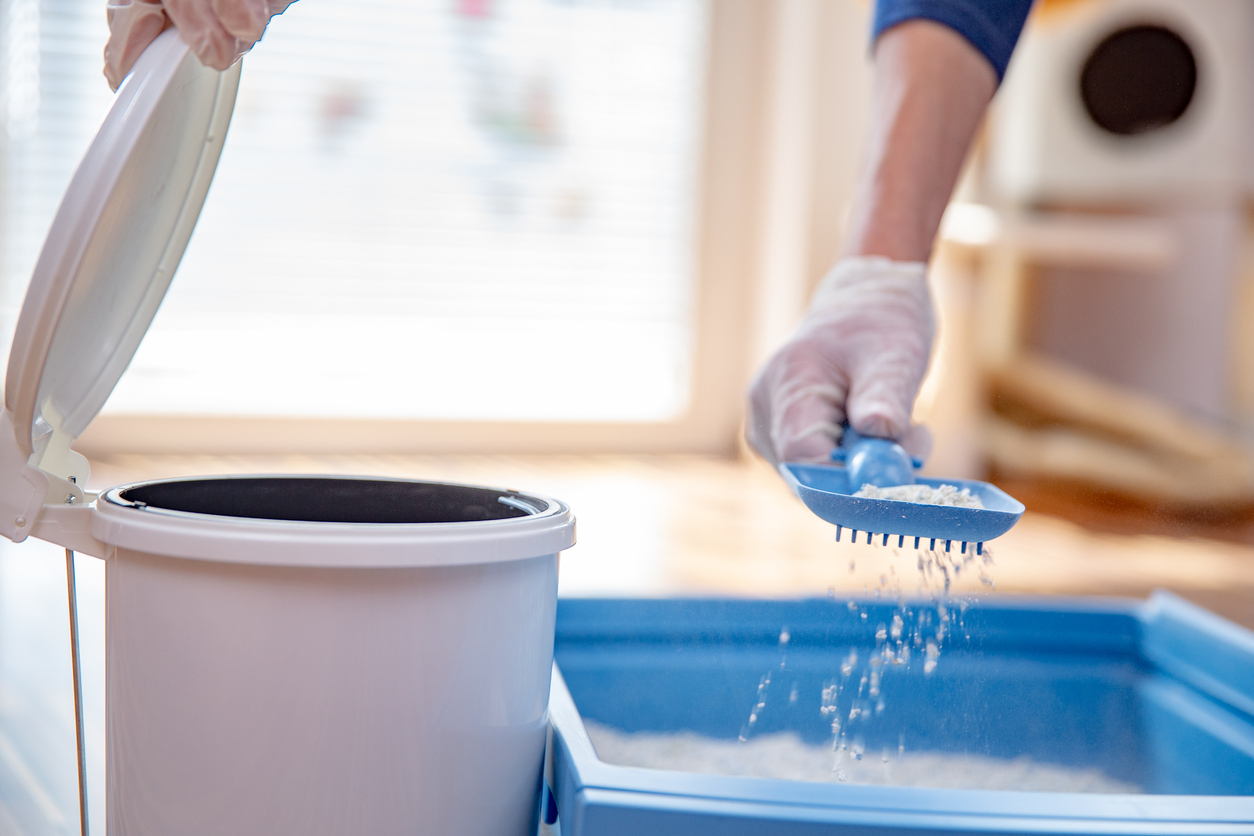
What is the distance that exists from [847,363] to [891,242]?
0.10 m

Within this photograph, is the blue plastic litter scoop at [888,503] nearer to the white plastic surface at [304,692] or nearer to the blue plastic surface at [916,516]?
the blue plastic surface at [916,516]

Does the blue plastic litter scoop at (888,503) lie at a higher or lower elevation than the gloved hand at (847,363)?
lower

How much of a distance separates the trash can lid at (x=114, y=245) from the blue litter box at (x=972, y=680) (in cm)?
26

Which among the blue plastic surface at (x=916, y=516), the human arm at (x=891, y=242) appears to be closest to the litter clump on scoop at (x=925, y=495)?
the blue plastic surface at (x=916, y=516)

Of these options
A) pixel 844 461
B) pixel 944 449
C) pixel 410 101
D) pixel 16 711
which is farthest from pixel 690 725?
pixel 410 101

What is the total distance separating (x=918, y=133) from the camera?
2.38 ft

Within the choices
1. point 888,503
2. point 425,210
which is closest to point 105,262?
point 888,503

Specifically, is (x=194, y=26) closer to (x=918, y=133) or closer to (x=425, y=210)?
(x=918, y=133)

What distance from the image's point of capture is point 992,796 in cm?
39

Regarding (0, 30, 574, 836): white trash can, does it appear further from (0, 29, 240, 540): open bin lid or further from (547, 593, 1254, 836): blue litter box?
(547, 593, 1254, 836): blue litter box

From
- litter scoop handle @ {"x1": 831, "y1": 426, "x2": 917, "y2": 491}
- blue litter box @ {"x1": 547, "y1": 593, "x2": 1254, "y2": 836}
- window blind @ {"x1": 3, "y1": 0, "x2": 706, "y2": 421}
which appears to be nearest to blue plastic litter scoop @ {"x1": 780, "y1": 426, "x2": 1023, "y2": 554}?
litter scoop handle @ {"x1": 831, "y1": 426, "x2": 917, "y2": 491}

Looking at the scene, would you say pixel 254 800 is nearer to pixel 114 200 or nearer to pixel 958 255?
pixel 114 200

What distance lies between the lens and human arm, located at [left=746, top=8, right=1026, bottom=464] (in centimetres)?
69

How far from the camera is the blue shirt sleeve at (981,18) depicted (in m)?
0.72
